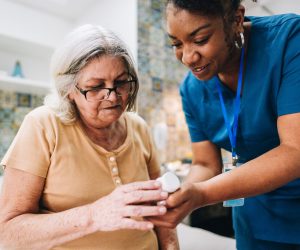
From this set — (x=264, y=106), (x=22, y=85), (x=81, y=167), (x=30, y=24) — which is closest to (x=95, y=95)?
(x=81, y=167)

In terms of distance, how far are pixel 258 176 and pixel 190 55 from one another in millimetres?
434

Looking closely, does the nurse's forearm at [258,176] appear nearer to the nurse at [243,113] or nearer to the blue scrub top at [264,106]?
the nurse at [243,113]

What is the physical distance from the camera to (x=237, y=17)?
3.16 ft

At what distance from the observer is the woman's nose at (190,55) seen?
36.5 inches

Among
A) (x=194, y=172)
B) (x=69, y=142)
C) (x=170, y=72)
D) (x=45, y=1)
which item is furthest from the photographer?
(x=170, y=72)

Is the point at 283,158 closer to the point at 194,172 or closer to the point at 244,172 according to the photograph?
the point at 244,172

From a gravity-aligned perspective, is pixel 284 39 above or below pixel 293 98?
above

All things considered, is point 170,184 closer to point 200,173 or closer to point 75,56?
point 200,173

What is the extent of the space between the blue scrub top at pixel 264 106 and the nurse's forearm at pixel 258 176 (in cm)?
15

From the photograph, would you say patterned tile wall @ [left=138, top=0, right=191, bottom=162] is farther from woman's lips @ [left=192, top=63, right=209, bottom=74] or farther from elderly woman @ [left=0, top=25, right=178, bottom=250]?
woman's lips @ [left=192, top=63, right=209, bottom=74]

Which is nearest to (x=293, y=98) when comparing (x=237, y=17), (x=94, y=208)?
(x=237, y=17)

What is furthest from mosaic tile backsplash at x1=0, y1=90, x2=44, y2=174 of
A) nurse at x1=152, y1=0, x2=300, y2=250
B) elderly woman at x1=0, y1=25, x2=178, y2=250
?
nurse at x1=152, y1=0, x2=300, y2=250

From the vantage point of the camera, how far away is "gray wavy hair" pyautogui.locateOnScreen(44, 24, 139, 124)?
1.09 metres

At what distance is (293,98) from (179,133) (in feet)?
8.77
